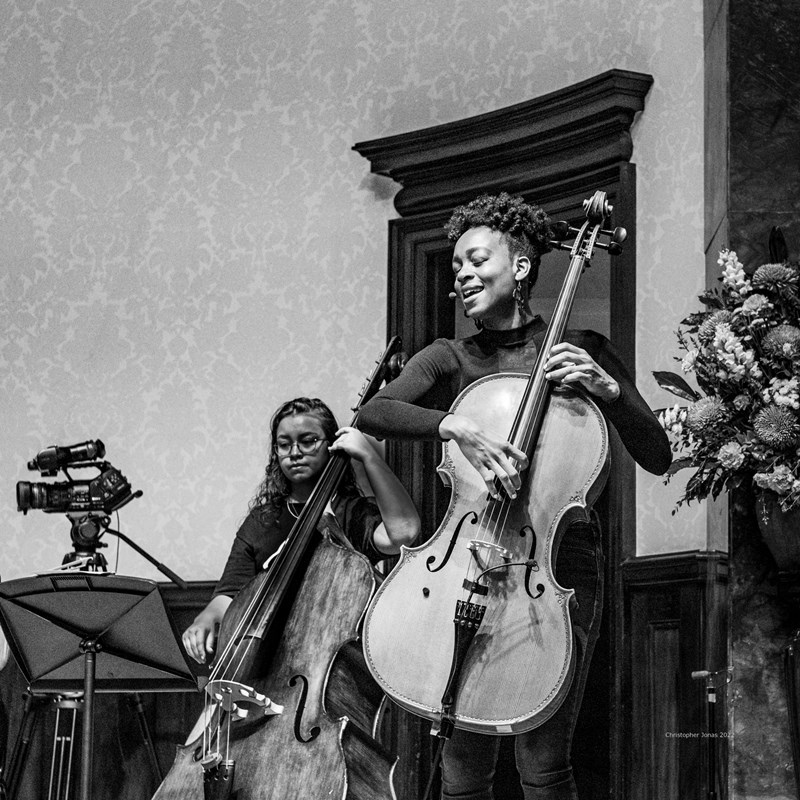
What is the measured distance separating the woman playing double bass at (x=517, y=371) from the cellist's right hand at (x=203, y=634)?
78 centimetres

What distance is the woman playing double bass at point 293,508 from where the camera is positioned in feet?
9.58

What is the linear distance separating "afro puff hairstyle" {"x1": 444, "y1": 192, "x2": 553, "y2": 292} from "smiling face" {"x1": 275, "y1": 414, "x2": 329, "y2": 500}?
71cm

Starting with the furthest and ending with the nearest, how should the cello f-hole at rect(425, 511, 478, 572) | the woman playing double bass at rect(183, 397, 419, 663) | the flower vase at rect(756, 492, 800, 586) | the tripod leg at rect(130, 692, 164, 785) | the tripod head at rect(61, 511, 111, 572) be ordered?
the tripod leg at rect(130, 692, 164, 785), the tripod head at rect(61, 511, 111, 572), the woman playing double bass at rect(183, 397, 419, 663), the flower vase at rect(756, 492, 800, 586), the cello f-hole at rect(425, 511, 478, 572)

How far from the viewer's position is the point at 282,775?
231 centimetres

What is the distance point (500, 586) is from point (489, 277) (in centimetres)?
72

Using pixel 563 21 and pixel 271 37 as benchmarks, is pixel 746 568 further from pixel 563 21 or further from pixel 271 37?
pixel 271 37

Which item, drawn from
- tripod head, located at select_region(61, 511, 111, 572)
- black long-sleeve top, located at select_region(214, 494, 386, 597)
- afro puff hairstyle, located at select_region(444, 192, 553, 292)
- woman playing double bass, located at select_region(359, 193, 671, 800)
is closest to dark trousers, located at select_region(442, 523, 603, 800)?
woman playing double bass, located at select_region(359, 193, 671, 800)

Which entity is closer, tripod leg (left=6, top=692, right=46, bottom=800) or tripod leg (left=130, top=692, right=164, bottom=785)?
tripod leg (left=6, top=692, right=46, bottom=800)

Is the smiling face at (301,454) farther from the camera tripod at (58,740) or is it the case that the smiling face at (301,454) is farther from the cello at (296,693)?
the camera tripod at (58,740)

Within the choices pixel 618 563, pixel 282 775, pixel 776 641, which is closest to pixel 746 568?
pixel 776 641

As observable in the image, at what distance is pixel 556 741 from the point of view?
236 centimetres

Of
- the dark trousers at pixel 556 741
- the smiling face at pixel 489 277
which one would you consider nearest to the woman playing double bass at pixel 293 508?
the smiling face at pixel 489 277

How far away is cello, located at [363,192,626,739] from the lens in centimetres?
219

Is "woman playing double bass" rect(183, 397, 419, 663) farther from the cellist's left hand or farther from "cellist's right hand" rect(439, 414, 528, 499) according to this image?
the cellist's left hand
